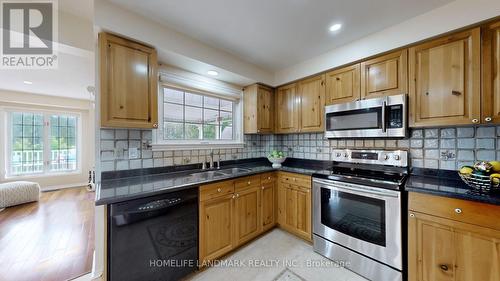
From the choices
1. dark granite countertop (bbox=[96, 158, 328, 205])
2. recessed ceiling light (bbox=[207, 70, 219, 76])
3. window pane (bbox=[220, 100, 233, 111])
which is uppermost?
recessed ceiling light (bbox=[207, 70, 219, 76])

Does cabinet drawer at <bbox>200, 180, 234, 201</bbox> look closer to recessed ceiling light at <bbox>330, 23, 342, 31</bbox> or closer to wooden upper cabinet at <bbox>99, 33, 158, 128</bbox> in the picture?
wooden upper cabinet at <bbox>99, 33, 158, 128</bbox>

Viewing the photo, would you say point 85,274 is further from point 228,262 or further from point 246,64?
point 246,64

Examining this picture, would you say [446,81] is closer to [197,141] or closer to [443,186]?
[443,186]

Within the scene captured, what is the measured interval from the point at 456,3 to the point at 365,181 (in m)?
1.65

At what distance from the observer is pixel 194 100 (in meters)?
2.67

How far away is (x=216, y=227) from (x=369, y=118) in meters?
2.05

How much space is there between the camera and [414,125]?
1817 mm

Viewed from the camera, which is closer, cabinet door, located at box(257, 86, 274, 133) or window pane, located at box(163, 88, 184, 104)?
window pane, located at box(163, 88, 184, 104)

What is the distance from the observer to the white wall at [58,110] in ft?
14.4

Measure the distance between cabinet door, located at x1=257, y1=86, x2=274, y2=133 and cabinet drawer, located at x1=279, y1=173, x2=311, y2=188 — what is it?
0.80 m

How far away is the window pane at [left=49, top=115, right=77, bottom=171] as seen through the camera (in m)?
5.04

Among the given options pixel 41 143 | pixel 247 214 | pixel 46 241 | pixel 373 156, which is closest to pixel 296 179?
pixel 247 214

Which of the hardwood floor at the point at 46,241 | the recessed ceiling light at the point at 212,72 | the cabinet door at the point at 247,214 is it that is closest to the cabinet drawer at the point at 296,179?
the cabinet door at the point at 247,214

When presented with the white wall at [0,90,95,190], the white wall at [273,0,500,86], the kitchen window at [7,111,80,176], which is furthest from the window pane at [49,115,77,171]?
the white wall at [273,0,500,86]
